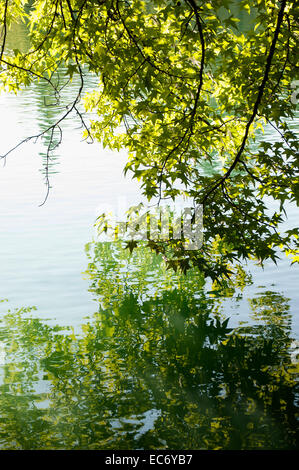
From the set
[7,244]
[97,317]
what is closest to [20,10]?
[97,317]

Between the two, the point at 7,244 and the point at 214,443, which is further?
the point at 7,244

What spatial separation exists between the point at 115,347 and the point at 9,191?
10450mm

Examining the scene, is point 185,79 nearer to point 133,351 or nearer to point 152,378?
point 133,351

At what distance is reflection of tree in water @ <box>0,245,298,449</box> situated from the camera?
18.9ft

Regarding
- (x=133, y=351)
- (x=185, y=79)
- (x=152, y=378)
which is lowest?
(x=152, y=378)

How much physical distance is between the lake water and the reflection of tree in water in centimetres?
2

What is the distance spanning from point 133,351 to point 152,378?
33.2 inches

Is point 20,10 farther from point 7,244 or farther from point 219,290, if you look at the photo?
point 7,244

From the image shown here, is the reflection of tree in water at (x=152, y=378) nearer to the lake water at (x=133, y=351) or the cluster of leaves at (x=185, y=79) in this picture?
the lake water at (x=133, y=351)

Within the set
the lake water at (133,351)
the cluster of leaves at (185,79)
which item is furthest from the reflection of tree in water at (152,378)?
the cluster of leaves at (185,79)

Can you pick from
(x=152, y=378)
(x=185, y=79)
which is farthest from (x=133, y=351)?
(x=185, y=79)

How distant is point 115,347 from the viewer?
7906mm

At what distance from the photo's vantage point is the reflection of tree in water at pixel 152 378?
5746 millimetres

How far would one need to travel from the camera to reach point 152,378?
690 centimetres
